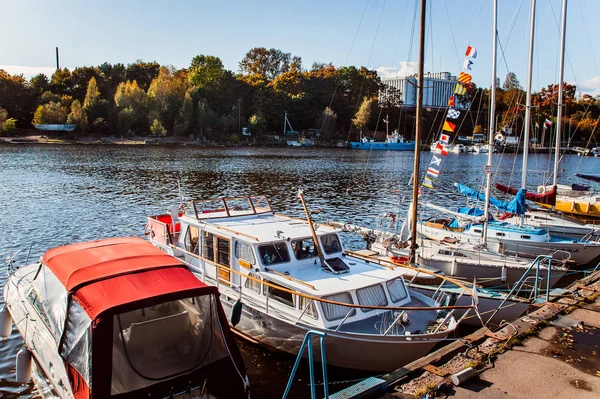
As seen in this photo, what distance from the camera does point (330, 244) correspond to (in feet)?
53.1

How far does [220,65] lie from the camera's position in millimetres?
155250

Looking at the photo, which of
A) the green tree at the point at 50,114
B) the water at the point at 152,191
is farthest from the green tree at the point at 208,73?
the water at the point at 152,191

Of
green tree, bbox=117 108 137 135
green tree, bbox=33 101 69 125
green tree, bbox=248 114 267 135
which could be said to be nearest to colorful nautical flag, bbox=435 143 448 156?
green tree, bbox=117 108 137 135

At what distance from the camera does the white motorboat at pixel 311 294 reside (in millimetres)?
13203

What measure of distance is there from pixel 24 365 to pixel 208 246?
6.68 metres

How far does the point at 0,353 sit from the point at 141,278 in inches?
337

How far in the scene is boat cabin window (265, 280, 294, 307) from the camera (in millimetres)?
14203

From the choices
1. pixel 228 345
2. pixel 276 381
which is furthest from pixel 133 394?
pixel 276 381

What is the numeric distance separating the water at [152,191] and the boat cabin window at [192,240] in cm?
439

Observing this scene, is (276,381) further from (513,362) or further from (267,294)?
(513,362)

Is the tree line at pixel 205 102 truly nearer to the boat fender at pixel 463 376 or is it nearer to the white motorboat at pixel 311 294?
the white motorboat at pixel 311 294

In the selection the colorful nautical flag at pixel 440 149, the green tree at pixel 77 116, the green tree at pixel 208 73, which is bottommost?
the colorful nautical flag at pixel 440 149

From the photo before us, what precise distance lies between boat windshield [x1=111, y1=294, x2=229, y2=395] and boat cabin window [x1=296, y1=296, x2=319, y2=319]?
144 inches

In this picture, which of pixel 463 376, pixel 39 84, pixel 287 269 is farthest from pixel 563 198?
pixel 39 84
